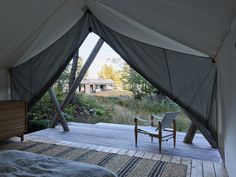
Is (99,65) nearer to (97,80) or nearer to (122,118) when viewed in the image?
(97,80)

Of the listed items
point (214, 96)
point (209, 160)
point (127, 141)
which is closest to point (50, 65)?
point (127, 141)

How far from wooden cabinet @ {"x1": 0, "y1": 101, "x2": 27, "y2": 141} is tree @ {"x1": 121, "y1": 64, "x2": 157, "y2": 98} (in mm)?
2725

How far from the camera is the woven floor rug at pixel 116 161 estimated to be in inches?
110

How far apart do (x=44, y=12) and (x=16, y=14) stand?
0.36 meters

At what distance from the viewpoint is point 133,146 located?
3865mm

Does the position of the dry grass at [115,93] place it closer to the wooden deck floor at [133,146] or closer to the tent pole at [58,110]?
the wooden deck floor at [133,146]

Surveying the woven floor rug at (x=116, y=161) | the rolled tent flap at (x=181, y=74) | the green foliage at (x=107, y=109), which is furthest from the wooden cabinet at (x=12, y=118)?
the rolled tent flap at (x=181, y=74)

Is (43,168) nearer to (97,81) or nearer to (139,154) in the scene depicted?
(139,154)

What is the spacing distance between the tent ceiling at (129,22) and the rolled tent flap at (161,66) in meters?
0.14

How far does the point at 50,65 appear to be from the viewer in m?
4.14

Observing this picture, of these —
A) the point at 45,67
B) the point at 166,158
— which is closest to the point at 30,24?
the point at 45,67

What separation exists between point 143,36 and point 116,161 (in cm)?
187

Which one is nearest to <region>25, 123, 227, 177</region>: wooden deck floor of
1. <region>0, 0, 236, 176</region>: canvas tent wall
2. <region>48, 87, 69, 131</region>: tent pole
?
<region>48, 87, 69, 131</region>: tent pole

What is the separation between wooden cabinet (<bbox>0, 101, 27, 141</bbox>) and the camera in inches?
146
